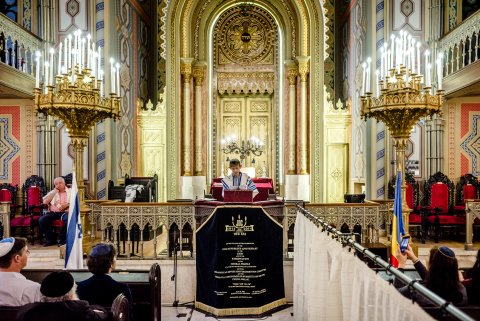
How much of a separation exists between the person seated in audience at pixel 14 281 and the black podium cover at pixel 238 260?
2.89 metres

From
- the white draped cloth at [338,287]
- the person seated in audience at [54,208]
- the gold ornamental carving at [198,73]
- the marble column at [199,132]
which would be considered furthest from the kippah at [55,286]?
the gold ornamental carving at [198,73]

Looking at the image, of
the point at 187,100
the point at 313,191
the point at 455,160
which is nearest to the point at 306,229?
the point at 455,160

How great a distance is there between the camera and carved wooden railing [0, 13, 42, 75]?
370 inches

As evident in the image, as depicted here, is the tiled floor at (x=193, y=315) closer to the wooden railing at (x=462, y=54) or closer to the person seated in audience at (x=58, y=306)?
the person seated in audience at (x=58, y=306)

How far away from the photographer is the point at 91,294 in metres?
3.45

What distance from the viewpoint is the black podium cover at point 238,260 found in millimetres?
5992

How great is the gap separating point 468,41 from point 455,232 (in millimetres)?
4200

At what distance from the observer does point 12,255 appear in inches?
135

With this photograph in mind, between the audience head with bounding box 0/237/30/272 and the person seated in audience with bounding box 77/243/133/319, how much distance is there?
18.9 inches

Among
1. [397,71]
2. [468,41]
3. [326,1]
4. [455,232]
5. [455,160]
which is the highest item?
[326,1]

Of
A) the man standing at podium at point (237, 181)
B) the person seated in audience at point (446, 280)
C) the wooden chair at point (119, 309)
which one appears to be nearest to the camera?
the wooden chair at point (119, 309)

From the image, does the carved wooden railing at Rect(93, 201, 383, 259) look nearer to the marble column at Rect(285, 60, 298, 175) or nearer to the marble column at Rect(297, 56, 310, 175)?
the marble column at Rect(297, 56, 310, 175)

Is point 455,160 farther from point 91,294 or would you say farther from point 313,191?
point 91,294

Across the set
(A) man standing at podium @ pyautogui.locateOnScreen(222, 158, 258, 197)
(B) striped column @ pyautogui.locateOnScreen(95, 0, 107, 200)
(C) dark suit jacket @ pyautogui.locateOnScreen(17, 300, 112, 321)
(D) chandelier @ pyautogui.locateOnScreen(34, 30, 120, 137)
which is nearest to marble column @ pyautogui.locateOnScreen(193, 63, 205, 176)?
(B) striped column @ pyautogui.locateOnScreen(95, 0, 107, 200)
